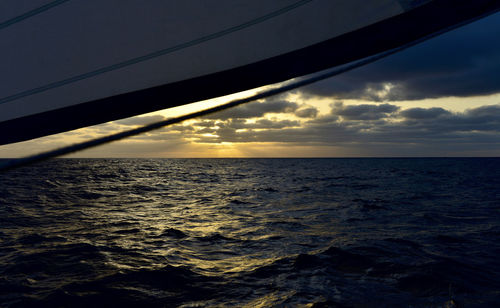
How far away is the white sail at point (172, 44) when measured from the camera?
1.52m

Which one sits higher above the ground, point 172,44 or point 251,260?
point 172,44

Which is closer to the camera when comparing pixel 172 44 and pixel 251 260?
pixel 172 44

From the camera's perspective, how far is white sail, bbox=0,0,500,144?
1.52m

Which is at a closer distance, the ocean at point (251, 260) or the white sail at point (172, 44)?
the white sail at point (172, 44)

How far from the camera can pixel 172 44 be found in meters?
1.68

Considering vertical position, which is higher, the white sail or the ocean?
the white sail

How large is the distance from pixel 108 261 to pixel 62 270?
730 mm

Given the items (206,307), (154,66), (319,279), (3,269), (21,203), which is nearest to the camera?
(154,66)

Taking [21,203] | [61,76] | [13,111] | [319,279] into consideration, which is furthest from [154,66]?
[21,203]

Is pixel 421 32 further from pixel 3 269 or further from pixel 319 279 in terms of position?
pixel 3 269

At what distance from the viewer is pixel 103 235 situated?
23.5 ft

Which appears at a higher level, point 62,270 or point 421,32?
point 421,32

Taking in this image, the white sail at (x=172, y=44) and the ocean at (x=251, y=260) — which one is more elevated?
the white sail at (x=172, y=44)

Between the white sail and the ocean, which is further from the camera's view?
the ocean
